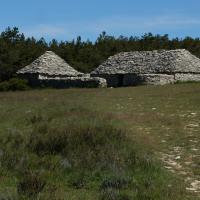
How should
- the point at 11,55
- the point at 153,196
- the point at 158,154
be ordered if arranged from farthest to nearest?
the point at 11,55 → the point at 158,154 → the point at 153,196

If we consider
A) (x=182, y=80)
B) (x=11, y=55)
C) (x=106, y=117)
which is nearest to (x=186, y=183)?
(x=106, y=117)

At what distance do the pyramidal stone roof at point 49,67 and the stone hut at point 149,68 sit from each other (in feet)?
13.5

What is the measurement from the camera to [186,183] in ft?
31.3

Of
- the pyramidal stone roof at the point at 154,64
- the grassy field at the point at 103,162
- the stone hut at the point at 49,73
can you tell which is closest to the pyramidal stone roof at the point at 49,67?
the stone hut at the point at 49,73

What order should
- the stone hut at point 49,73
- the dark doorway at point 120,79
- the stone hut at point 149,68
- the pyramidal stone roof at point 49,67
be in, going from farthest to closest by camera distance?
1. the pyramidal stone roof at point 49,67
2. the dark doorway at point 120,79
3. the stone hut at point 149,68
4. the stone hut at point 49,73

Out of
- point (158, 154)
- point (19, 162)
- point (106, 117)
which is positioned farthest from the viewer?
point (106, 117)

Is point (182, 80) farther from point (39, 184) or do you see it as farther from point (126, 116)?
point (39, 184)

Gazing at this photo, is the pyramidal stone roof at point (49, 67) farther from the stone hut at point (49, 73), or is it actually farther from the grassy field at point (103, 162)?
the grassy field at point (103, 162)

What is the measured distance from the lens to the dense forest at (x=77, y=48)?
69438 mm

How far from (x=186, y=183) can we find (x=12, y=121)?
1133 centimetres

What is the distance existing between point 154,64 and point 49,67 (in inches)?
471

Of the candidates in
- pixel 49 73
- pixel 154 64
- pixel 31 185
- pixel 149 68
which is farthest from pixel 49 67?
pixel 31 185

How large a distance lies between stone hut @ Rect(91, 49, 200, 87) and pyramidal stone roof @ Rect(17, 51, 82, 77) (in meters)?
4.12

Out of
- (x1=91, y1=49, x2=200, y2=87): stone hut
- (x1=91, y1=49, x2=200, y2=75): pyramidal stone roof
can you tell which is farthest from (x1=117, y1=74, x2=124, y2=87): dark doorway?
(x1=91, y1=49, x2=200, y2=75): pyramidal stone roof
